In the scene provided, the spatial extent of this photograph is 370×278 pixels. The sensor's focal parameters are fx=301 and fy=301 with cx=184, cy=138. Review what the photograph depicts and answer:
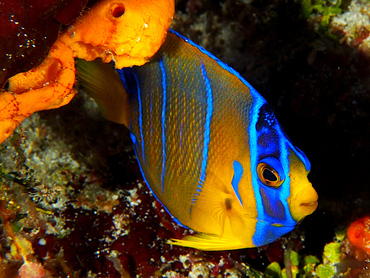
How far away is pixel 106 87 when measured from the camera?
2.13m

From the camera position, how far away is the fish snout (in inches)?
63.5

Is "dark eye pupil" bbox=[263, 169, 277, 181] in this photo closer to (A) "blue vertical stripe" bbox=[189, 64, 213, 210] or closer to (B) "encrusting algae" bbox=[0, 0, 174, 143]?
(A) "blue vertical stripe" bbox=[189, 64, 213, 210]

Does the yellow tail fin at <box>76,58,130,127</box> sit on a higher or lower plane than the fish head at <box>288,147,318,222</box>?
lower

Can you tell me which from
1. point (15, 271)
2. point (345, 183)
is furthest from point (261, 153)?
point (15, 271)

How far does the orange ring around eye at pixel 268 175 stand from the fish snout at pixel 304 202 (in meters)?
0.12

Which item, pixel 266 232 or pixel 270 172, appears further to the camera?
pixel 266 232

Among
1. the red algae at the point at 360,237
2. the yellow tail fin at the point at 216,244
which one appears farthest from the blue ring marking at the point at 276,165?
the red algae at the point at 360,237

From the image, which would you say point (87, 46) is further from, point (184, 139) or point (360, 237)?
point (360, 237)

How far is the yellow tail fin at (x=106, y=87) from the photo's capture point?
6.84 ft

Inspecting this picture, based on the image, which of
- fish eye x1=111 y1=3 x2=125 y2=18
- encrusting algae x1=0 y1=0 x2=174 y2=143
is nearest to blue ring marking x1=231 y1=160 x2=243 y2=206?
encrusting algae x1=0 y1=0 x2=174 y2=143

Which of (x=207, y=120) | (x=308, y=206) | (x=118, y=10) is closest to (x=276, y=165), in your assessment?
(x=308, y=206)

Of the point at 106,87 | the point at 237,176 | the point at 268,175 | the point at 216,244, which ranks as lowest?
the point at 216,244

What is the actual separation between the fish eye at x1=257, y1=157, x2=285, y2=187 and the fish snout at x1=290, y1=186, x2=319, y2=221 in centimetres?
12

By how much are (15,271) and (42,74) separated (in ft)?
6.20
